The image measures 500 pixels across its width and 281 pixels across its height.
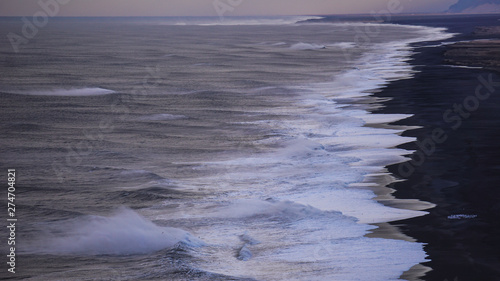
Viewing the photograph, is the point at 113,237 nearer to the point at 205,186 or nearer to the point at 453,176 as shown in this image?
the point at 205,186

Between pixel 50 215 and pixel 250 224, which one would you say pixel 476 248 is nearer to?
pixel 250 224

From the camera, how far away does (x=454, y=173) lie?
12.4 m

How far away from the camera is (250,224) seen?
1021 centimetres

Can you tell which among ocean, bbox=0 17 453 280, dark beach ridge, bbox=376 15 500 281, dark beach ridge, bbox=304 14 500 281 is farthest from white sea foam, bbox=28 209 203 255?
dark beach ridge, bbox=376 15 500 281

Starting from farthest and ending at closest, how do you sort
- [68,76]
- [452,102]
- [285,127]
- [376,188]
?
[68,76], [452,102], [285,127], [376,188]

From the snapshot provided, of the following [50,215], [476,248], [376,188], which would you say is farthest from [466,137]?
[50,215]

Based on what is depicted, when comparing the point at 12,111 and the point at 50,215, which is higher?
the point at 12,111

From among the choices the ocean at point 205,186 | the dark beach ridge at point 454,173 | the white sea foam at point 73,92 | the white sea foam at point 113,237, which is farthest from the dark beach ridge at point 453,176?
the white sea foam at point 73,92

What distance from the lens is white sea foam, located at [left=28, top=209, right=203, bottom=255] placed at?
9258 mm

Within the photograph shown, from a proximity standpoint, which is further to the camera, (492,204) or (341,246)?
(492,204)

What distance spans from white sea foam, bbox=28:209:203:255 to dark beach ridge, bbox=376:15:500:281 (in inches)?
135

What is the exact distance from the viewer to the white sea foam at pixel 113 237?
9258 mm

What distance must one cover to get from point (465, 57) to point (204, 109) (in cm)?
2416

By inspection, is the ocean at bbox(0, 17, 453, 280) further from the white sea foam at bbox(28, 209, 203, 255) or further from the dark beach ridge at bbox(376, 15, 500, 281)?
the dark beach ridge at bbox(376, 15, 500, 281)
